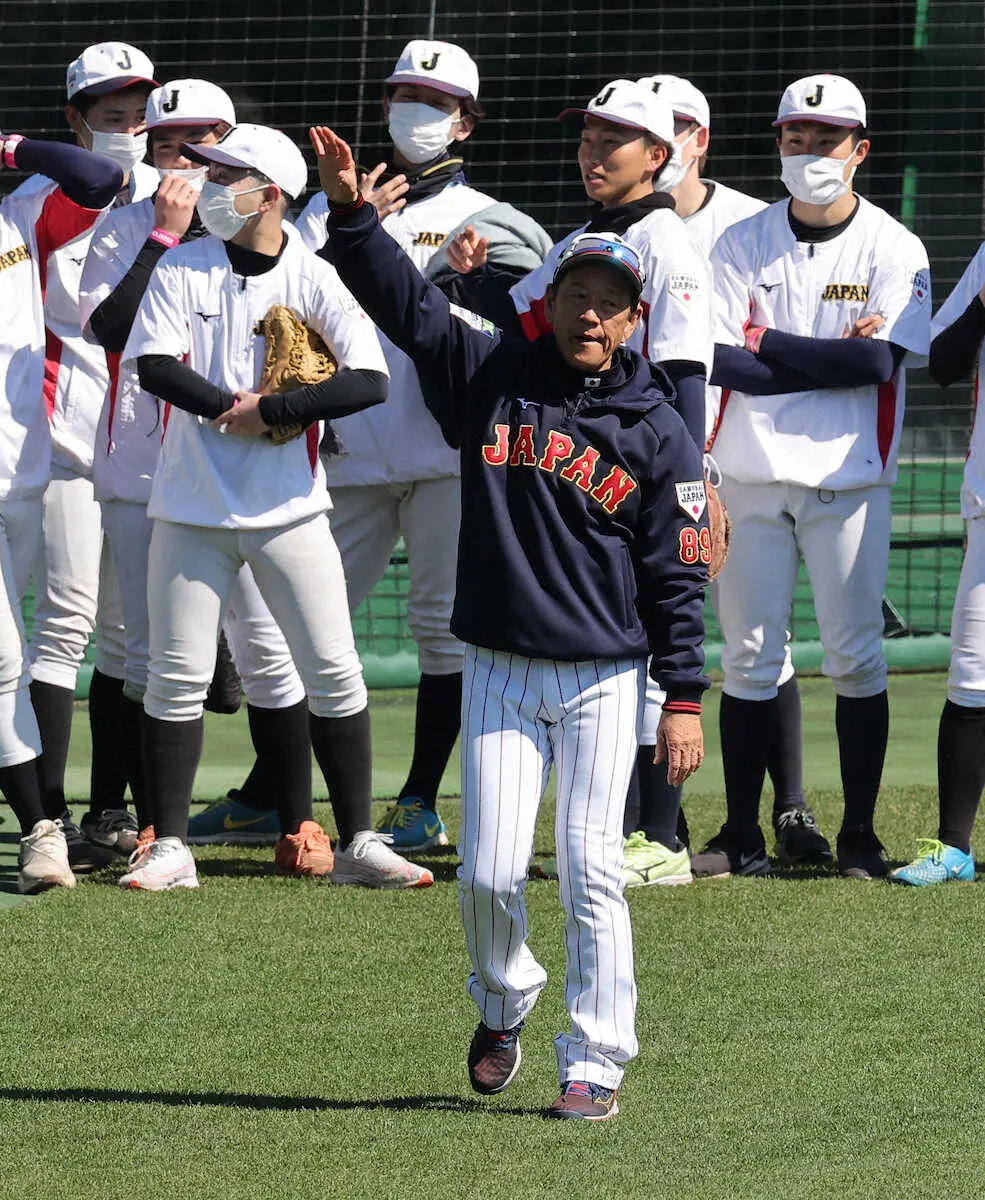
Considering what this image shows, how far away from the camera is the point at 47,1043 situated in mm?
4305

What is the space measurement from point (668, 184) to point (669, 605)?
244 centimetres

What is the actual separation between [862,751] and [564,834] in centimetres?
228

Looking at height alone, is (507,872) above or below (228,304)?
below

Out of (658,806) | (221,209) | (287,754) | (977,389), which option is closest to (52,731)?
(287,754)

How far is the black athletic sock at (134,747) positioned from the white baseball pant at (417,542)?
71cm

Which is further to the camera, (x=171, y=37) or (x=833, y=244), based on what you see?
(x=171, y=37)

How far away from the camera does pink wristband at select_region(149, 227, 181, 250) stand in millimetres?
5711

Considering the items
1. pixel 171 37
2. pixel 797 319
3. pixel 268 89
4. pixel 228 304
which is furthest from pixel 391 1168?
pixel 171 37

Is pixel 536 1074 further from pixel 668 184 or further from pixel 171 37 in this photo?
pixel 171 37

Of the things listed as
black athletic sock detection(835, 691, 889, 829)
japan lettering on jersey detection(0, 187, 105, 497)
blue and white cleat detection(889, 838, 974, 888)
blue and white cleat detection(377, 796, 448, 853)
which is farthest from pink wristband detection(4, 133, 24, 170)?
blue and white cleat detection(889, 838, 974, 888)

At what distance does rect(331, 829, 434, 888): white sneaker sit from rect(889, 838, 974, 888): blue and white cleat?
130 centimetres

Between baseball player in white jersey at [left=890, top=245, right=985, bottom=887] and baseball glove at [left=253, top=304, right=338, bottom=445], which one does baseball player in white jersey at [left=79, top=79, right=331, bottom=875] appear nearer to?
baseball glove at [left=253, top=304, right=338, bottom=445]

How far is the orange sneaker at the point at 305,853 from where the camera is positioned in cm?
589

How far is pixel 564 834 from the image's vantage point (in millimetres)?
3816
